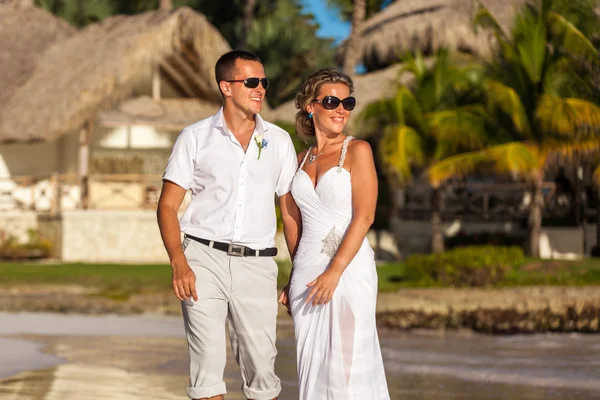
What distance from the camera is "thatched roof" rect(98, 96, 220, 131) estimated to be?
2545 centimetres

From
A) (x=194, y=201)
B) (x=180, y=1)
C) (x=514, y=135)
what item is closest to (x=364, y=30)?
(x=180, y=1)

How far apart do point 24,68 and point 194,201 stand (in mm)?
23844

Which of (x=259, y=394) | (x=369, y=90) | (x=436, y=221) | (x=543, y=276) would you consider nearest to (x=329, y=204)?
(x=259, y=394)

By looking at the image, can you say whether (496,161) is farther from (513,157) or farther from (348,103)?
(348,103)

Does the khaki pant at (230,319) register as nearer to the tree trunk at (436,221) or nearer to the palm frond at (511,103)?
the palm frond at (511,103)

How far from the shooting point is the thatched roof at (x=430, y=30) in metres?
30.7

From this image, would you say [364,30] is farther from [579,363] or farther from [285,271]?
[579,363]

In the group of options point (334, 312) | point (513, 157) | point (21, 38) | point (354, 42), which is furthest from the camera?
point (21, 38)

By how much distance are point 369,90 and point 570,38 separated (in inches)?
270

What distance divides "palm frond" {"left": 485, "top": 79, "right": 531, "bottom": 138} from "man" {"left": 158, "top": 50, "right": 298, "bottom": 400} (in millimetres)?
16772

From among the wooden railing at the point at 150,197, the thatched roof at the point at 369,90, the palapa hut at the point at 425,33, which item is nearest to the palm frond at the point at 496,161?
the wooden railing at the point at 150,197

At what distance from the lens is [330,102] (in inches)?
211

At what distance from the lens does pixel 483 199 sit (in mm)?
25281

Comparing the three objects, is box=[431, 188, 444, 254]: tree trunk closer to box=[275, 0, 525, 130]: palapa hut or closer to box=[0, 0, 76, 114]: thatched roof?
box=[275, 0, 525, 130]: palapa hut
